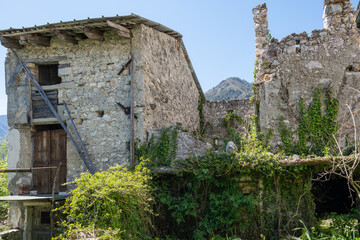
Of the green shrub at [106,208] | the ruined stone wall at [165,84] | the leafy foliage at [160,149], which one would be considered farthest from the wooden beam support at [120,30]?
the green shrub at [106,208]

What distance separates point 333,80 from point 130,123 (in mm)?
4928

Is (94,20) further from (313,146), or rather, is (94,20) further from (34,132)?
(313,146)

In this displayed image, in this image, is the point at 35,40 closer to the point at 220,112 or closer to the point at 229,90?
the point at 220,112

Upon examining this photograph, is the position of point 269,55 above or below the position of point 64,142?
above

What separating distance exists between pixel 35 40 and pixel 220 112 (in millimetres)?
6944

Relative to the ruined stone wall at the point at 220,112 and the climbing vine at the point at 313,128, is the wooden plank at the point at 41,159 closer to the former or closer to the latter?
the ruined stone wall at the point at 220,112

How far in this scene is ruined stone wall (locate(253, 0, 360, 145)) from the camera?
757 cm

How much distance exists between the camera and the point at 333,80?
24.9 feet

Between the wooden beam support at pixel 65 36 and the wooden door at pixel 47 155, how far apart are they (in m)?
2.41

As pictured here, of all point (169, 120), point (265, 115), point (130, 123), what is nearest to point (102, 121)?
point (130, 123)

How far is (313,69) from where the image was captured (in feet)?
25.3

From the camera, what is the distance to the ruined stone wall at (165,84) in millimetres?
8469

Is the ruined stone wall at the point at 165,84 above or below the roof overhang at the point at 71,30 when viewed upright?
below

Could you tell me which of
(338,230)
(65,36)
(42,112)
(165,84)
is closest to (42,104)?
(42,112)
